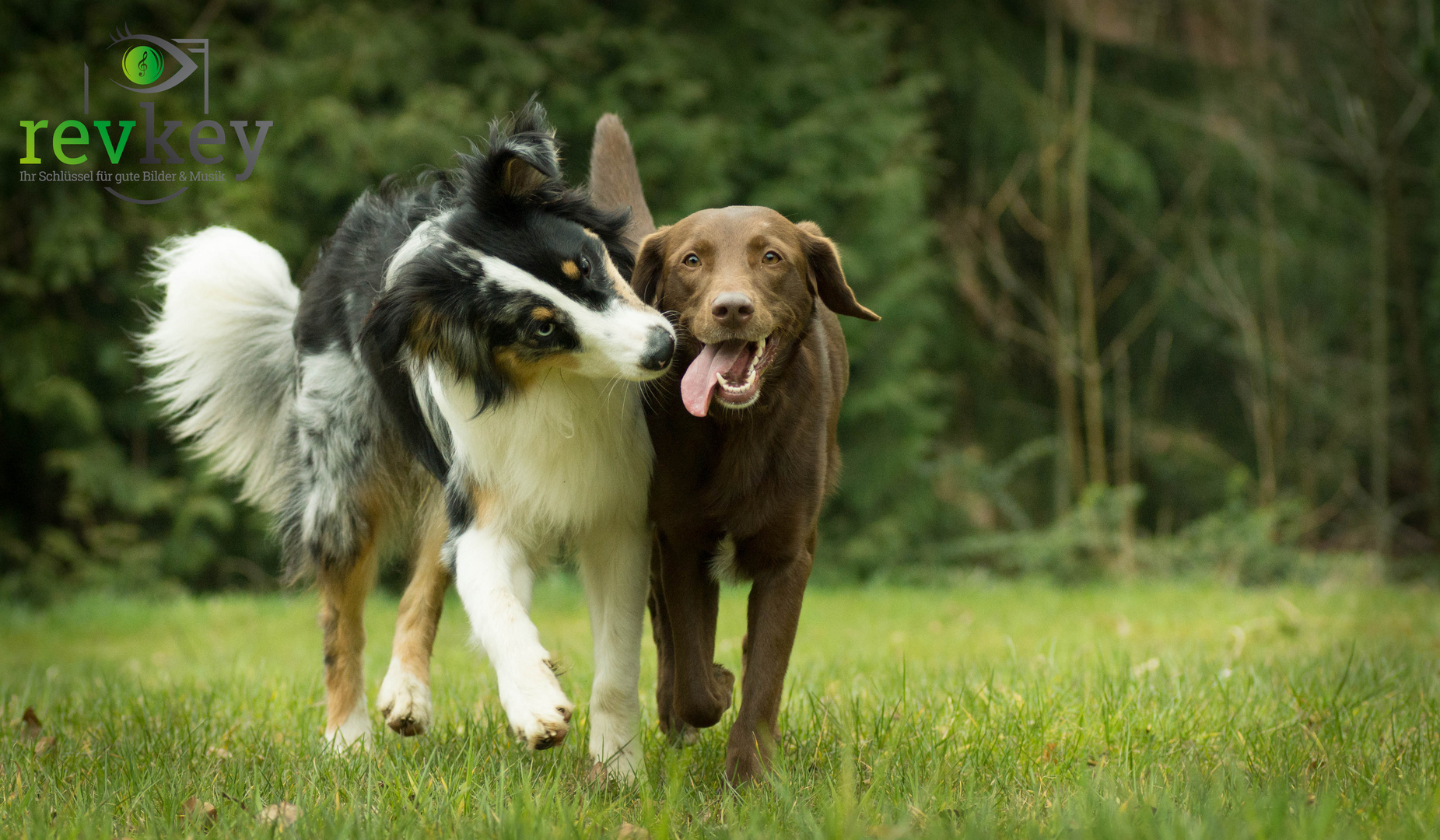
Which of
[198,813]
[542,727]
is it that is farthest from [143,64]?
[542,727]

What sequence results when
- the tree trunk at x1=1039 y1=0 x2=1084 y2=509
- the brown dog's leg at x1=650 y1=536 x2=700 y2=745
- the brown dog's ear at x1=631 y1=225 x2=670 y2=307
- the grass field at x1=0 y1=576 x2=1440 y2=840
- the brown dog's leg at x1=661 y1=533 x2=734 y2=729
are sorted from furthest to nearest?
the tree trunk at x1=1039 y1=0 x2=1084 y2=509 < the brown dog's leg at x1=650 y1=536 x2=700 y2=745 < the brown dog's ear at x1=631 y1=225 x2=670 y2=307 < the brown dog's leg at x1=661 y1=533 x2=734 y2=729 < the grass field at x1=0 y1=576 x2=1440 y2=840

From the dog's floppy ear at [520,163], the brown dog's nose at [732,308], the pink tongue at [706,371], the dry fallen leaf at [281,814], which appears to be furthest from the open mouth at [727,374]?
the dry fallen leaf at [281,814]

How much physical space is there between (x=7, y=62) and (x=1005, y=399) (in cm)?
923

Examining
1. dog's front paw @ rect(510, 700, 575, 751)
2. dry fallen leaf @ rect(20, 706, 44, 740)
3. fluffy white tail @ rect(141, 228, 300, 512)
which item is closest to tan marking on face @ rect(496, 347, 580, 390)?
dog's front paw @ rect(510, 700, 575, 751)

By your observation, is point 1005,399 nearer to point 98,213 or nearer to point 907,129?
point 907,129

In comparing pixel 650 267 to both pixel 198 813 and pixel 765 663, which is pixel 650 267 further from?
pixel 198 813

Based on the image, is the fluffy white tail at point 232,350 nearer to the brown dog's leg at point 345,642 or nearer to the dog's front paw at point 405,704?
the brown dog's leg at point 345,642

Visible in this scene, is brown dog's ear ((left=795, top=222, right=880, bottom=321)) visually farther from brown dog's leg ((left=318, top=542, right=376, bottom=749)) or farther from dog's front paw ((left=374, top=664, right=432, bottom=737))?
brown dog's leg ((left=318, top=542, right=376, bottom=749))

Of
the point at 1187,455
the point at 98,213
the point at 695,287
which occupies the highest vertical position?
the point at 98,213

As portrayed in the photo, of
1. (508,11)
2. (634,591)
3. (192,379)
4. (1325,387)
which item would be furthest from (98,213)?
(1325,387)

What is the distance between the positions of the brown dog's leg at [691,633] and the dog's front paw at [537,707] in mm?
445

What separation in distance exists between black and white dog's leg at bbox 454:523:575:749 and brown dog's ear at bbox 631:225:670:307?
0.79 m

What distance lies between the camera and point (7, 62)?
345 inches

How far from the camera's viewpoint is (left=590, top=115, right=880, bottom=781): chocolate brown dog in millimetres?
3096
